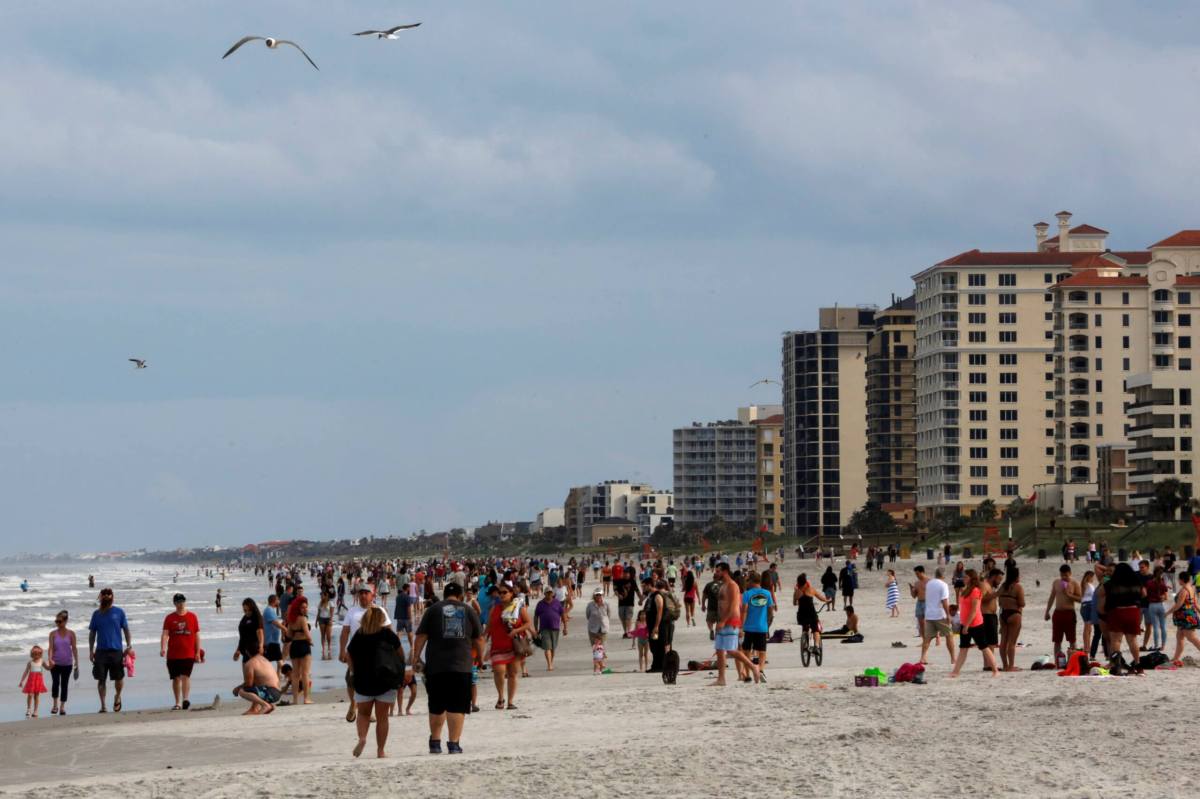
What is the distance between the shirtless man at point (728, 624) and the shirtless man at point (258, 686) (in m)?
5.69

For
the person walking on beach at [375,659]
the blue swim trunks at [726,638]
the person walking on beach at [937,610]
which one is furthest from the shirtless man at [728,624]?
the person walking on beach at [375,659]

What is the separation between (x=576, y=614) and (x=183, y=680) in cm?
3980

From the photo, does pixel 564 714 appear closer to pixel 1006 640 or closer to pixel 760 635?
pixel 760 635

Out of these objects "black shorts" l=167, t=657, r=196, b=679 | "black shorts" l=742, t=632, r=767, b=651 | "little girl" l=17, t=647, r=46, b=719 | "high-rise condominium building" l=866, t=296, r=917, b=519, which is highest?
"high-rise condominium building" l=866, t=296, r=917, b=519

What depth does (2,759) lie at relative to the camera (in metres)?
16.6

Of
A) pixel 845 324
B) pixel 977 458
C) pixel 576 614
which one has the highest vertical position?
pixel 845 324

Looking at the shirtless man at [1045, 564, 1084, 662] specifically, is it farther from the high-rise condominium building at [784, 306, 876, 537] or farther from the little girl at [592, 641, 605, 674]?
the high-rise condominium building at [784, 306, 876, 537]

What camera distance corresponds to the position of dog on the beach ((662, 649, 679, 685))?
21.3 meters

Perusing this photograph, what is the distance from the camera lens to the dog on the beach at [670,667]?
70.0 feet

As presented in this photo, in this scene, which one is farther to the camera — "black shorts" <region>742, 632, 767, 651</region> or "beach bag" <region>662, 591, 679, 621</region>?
"beach bag" <region>662, 591, 679, 621</region>

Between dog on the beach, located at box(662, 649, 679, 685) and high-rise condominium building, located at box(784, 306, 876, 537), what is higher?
high-rise condominium building, located at box(784, 306, 876, 537)

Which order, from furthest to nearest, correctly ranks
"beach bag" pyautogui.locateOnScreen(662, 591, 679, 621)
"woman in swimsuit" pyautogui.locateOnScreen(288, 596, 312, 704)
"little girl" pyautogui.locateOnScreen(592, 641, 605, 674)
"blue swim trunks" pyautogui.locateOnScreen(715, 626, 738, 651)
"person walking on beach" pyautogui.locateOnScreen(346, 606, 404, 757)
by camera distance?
"little girl" pyautogui.locateOnScreen(592, 641, 605, 674)
"beach bag" pyautogui.locateOnScreen(662, 591, 679, 621)
"blue swim trunks" pyautogui.locateOnScreen(715, 626, 738, 651)
"woman in swimsuit" pyautogui.locateOnScreen(288, 596, 312, 704)
"person walking on beach" pyautogui.locateOnScreen(346, 606, 404, 757)

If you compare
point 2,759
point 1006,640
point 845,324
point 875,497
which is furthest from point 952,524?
point 2,759

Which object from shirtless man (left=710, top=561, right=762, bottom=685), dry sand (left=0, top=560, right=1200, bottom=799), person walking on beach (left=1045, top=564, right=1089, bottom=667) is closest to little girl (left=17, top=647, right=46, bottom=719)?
dry sand (left=0, top=560, right=1200, bottom=799)
